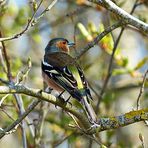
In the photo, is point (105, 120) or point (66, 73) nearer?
point (105, 120)

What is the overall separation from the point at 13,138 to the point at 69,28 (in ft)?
10.8

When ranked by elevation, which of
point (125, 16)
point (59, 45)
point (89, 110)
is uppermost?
point (59, 45)

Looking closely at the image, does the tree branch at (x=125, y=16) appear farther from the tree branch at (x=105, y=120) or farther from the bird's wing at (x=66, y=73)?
the bird's wing at (x=66, y=73)

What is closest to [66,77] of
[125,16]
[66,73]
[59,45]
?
[66,73]

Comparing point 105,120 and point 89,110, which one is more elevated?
point 89,110

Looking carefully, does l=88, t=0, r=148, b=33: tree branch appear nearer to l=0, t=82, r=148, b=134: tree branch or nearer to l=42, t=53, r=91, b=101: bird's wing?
l=0, t=82, r=148, b=134: tree branch

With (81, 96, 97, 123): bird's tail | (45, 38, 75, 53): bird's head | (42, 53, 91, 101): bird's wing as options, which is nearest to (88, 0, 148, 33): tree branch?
(81, 96, 97, 123): bird's tail

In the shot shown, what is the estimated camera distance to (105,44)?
721cm

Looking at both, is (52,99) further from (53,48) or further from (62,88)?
(53,48)

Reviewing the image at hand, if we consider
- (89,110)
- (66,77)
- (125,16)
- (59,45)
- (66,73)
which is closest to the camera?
(125,16)

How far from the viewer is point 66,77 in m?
5.58

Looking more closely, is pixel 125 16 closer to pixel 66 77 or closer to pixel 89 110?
pixel 89 110

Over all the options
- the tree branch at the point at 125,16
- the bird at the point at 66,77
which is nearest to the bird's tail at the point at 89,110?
the bird at the point at 66,77

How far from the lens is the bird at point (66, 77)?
16.8ft
